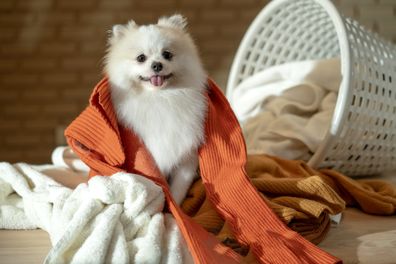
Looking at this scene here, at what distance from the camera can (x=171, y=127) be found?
3.58 ft

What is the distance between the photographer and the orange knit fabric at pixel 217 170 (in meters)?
0.98

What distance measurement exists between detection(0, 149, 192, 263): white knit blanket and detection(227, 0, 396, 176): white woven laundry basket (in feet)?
2.13

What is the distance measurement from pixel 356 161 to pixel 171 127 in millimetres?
739

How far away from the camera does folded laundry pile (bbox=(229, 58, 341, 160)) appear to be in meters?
1.61

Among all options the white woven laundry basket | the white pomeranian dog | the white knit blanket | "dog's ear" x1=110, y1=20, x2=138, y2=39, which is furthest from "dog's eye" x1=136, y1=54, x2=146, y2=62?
the white woven laundry basket

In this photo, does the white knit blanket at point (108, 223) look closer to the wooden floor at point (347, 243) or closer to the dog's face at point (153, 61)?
the wooden floor at point (347, 243)

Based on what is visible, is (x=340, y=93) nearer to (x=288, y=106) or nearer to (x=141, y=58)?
(x=288, y=106)

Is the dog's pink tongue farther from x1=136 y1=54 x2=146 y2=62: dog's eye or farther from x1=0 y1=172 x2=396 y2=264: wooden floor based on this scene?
x1=0 y1=172 x2=396 y2=264: wooden floor

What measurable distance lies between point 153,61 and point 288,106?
2.61ft

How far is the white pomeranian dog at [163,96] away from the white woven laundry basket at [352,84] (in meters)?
0.48

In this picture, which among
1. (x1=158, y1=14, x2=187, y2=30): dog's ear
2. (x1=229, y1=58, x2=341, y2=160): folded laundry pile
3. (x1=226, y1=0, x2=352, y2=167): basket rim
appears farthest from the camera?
(x1=229, y1=58, x2=341, y2=160): folded laundry pile

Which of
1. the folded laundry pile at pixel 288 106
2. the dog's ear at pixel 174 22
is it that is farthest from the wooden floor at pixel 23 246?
the folded laundry pile at pixel 288 106

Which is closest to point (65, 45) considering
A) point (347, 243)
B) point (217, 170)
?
point (217, 170)

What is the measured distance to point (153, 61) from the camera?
108cm
